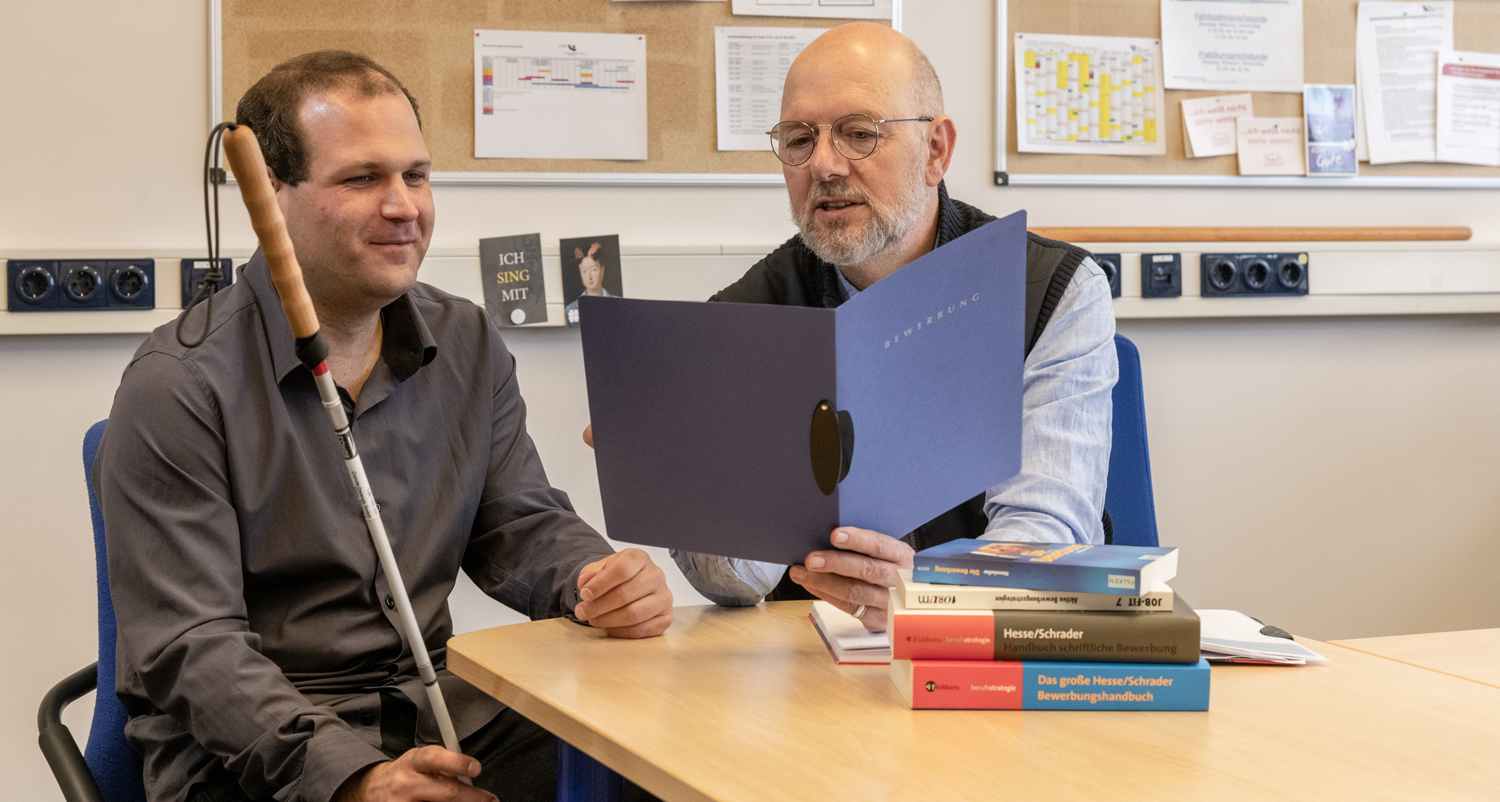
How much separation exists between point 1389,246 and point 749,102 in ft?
4.98

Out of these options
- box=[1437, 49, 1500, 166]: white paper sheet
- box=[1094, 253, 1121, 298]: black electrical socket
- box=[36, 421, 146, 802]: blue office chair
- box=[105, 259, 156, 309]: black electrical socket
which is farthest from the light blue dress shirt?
box=[1437, 49, 1500, 166]: white paper sheet

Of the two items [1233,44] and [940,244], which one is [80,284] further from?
[1233,44]

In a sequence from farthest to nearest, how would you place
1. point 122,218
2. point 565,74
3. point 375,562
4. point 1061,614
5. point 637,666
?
point 565,74 → point 122,218 → point 375,562 → point 637,666 → point 1061,614

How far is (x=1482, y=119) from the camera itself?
2689 mm

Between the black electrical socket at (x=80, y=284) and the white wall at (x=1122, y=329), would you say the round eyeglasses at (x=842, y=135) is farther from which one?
the black electrical socket at (x=80, y=284)

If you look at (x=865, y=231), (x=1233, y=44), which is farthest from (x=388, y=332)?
(x=1233, y=44)

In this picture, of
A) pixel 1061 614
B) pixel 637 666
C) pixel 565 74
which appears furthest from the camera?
pixel 565 74

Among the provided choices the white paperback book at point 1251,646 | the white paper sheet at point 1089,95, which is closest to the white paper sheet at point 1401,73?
the white paper sheet at point 1089,95

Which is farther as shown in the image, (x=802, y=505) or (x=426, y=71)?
(x=426, y=71)

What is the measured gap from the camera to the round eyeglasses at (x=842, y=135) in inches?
64.1

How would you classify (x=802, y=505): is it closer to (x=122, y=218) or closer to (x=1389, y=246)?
(x=122, y=218)

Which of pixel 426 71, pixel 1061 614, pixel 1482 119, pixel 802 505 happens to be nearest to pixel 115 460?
pixel 802 505

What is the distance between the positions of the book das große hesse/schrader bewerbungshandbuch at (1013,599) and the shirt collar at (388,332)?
2.63 feet

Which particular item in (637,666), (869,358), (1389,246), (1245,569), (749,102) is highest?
(749,102)
